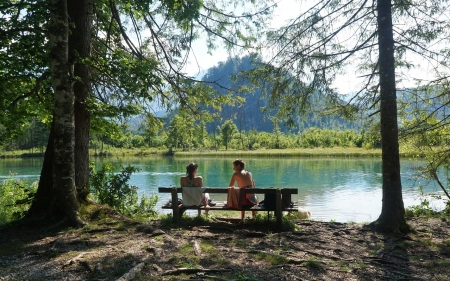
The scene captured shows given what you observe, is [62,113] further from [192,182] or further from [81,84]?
[192,182]

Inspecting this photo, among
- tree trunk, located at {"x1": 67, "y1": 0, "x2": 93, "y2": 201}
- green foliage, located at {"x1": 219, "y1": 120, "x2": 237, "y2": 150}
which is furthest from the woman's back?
green foliage, located at {"x1": 219, "y1": 120, "x2": 237, "y2": 150}

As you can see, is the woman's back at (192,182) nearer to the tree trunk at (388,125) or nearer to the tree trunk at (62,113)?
the tree trunk at (62,113)

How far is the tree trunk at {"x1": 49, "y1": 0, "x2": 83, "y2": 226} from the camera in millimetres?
6342

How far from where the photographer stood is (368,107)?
827 centimetres

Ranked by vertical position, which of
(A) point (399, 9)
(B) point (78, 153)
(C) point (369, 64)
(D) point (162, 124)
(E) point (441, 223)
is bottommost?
(E) point (441, 223)

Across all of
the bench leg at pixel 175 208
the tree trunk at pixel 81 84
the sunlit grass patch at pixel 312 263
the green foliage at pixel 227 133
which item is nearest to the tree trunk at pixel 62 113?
the tree trunk at pixel 81 84

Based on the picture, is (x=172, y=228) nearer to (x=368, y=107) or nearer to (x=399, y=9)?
(x=368, y=107)

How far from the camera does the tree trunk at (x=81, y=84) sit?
24.4ft

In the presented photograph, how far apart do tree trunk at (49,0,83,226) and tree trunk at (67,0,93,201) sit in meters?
0.82

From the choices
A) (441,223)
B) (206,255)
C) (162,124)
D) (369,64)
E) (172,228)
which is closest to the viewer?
(206,255)

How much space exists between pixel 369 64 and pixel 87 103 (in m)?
6.42

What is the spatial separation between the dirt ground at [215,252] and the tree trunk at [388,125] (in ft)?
2.08

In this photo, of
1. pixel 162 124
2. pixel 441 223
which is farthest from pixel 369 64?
pixel 162 124

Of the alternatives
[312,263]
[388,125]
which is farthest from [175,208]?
[388,125]
